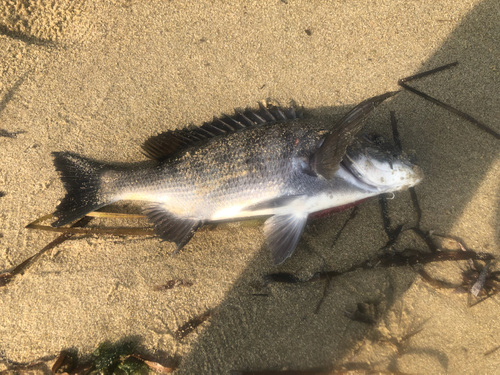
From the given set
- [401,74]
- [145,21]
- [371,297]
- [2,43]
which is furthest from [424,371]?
[2,43]

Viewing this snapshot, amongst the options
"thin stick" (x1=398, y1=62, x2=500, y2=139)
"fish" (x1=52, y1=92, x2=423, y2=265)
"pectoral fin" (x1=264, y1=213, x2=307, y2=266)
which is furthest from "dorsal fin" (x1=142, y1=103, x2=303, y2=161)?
"thin stick" (x1=398, y1=62, x2=500, y2=139)

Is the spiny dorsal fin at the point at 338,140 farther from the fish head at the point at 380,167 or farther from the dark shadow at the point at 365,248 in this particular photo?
the dark shadow at the point at 365,248

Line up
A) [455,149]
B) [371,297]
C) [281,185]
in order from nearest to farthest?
1. [281,185]
2. [371,297]
3. [455,149]

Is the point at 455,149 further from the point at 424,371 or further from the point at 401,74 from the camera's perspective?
the point at 424,371

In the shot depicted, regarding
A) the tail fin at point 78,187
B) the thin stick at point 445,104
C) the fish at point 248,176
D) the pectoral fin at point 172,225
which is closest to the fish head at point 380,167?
the fish at point 248,176

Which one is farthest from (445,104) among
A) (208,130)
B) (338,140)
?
(208,130)

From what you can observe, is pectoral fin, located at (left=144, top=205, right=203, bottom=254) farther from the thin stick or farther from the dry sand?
the thin stick
